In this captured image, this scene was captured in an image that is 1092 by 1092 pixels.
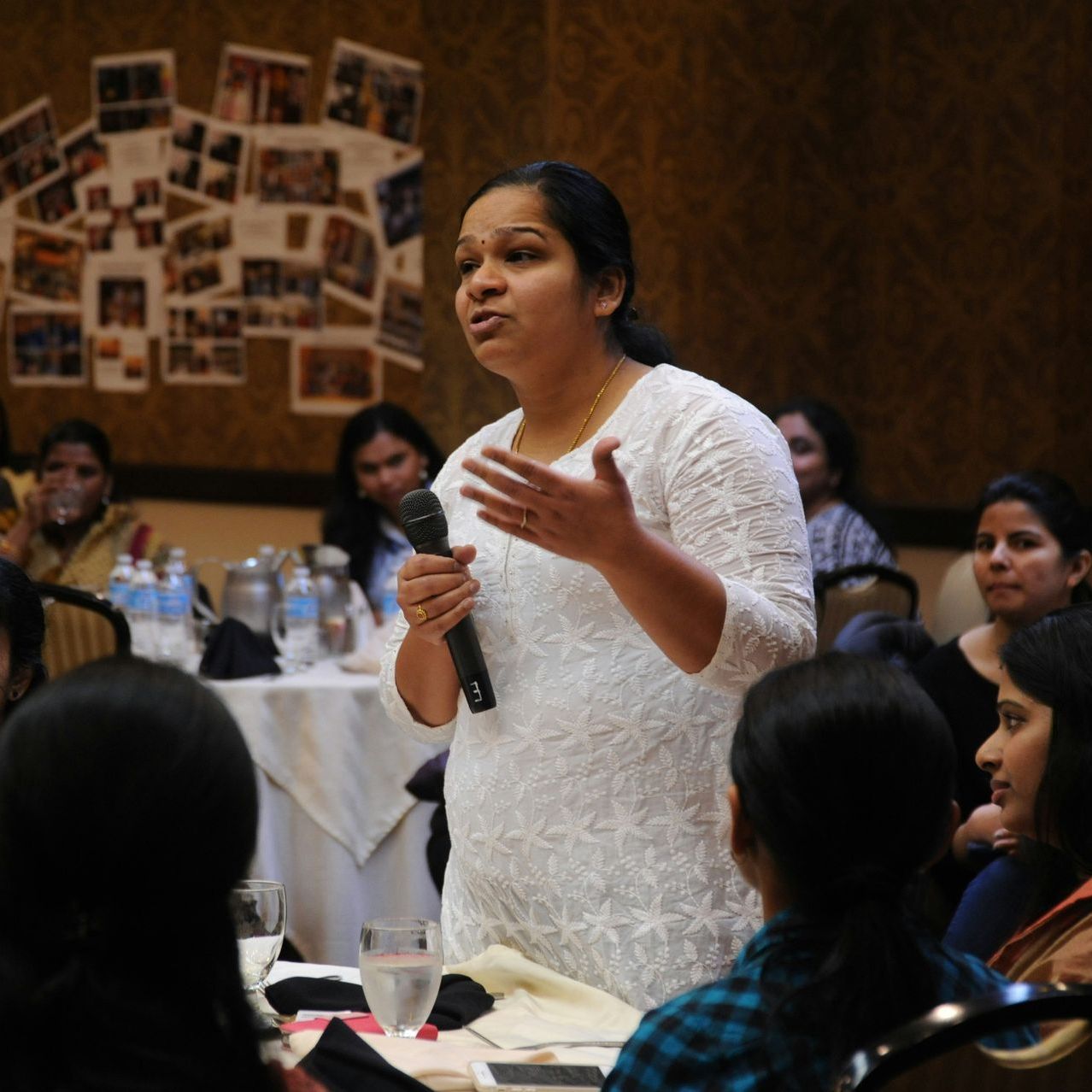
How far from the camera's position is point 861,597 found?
4254 mm

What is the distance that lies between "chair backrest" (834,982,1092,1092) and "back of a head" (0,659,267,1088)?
410 mm

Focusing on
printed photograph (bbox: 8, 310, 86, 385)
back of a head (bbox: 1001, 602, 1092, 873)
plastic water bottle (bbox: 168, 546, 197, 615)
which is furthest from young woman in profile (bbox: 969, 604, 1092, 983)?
printed photograph (bbox: 8, 310, 86, 385)

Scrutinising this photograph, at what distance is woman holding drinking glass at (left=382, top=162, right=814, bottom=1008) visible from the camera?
1785 millimetres

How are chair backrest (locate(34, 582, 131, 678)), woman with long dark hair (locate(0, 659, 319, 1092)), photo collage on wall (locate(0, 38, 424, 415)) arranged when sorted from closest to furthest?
woman with long dark hair (locate(0, 659, 319, 1092)), chair backrest (locate(34, 582, 131, 678)), photo collage on wall (locate(0, 38, 424, 415))

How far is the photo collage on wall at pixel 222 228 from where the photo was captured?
21.2 ft

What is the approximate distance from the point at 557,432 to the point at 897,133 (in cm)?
376

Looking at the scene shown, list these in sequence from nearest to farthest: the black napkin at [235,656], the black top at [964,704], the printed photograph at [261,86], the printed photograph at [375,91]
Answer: the black top at [964,704]
the black napkin at [235,656]
the printed photograph at [375,91]
the printed photograph at [261,86]

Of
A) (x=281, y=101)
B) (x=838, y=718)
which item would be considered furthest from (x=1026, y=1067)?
(x=281, y=101)

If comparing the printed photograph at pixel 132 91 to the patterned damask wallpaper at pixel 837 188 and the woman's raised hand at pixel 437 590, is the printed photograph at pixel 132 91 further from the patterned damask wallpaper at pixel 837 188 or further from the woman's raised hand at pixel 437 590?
the woman's raised hand at pixel 437 590

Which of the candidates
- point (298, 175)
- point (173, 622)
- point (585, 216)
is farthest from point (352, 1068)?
point (298, 175)

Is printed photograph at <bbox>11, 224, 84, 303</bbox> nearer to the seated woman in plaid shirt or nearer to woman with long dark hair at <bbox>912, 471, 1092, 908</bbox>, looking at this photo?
woman with long dark hair at <bbox>912, 471, 1092, 908</bbox>

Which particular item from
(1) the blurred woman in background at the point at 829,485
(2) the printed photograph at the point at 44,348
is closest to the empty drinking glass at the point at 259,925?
(1) the blurred woman in background at the point at 829,485

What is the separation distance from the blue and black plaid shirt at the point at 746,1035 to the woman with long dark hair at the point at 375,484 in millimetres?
3538

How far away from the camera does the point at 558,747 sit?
1.86 m
